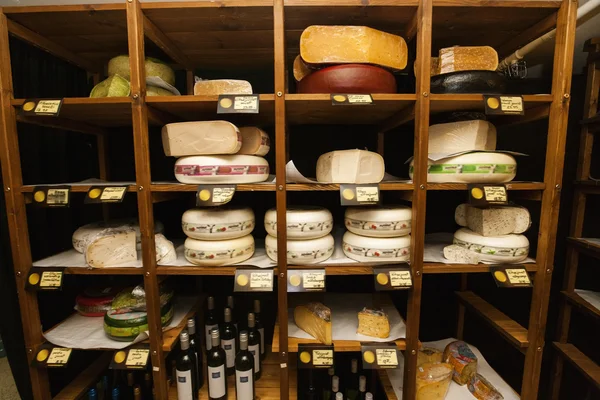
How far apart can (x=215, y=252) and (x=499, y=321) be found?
1.40 m

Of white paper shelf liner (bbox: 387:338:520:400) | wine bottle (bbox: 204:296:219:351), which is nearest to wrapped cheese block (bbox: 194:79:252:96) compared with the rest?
wine bottle (bbox: 204:296:219:351)

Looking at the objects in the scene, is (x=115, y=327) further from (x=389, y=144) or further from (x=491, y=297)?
(x=491, y=297)

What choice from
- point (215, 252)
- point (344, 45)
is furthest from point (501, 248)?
point (215, 252)

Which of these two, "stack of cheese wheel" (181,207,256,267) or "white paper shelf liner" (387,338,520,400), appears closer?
"stack of cheese wheel" (181,207,256,267)

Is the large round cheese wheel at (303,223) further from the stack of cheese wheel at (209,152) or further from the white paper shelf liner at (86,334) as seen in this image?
→ the white paper shelf liner at (86,334)

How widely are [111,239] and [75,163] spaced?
0.73 metres

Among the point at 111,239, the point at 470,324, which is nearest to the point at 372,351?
the point at 470,324

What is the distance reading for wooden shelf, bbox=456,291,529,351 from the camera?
4.40 ft

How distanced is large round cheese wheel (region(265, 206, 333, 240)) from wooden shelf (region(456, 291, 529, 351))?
3.11ft

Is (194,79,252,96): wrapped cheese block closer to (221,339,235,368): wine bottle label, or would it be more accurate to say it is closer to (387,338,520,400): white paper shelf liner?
(221,339,235,368): wine bottle label

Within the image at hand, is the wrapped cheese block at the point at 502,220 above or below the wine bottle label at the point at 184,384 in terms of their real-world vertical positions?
above

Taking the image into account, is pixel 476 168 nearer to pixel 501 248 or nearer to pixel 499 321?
pixel 501 248

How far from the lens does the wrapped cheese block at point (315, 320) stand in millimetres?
1346

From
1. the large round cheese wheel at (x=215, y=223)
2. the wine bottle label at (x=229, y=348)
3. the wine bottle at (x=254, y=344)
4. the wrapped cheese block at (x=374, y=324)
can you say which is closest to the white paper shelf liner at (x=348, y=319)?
the wrapped cheese block at (x=374, y=324)
